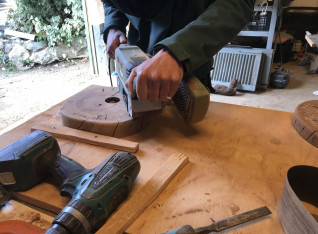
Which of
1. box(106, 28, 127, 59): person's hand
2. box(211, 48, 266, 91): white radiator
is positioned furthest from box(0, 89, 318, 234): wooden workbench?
box(211, 48, 266, 91): white radiator

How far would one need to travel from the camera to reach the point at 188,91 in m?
0.78

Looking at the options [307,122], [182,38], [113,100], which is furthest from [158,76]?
[307,122]

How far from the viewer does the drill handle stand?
0.61 meters

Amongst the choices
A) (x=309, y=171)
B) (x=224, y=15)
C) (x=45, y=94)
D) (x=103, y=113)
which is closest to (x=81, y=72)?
(x=45, y=94)

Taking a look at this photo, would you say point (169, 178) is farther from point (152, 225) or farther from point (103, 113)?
point (103, 113)

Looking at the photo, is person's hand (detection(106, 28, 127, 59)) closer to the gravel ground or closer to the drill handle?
the drill handle

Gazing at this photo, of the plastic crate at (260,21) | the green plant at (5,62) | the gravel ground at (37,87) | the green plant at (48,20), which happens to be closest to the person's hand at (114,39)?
the gravel ground at (37,87)

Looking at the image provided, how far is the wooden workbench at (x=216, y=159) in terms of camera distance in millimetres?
571

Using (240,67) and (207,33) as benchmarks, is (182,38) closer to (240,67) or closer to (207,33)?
(207,33)

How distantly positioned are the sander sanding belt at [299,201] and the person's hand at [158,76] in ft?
1.23

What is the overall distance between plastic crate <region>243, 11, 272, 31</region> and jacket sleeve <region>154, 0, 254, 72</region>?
2436mm

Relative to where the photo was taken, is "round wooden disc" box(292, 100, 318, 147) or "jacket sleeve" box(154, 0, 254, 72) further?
"round wooden disc" box(292, 100, 318, 147)

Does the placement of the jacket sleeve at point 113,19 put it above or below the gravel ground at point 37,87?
above

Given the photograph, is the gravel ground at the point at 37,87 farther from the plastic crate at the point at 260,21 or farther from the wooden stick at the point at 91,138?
the plastic crate at the point at 260,21
